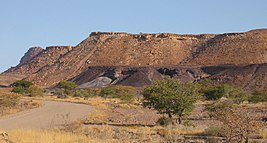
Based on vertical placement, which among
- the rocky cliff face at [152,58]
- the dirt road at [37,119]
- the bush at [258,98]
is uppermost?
the rocky cliff face at [152,58]

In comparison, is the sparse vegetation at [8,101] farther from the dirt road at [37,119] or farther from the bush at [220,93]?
the bush at [220,93]

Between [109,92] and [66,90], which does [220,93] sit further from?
[66,90]

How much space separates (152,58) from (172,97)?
105 metres

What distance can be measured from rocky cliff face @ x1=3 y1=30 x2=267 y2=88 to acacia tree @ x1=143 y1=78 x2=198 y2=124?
70.7 meters

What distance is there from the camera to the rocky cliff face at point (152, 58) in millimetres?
115938

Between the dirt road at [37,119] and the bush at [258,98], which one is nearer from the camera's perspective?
the dirt road at [37,119]

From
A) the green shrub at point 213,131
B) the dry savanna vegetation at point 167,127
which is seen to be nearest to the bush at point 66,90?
the dry savanna vegetation at point 167,127

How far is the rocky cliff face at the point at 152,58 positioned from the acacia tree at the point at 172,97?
70726mm

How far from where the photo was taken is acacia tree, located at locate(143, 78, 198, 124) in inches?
1119

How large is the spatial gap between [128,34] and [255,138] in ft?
447

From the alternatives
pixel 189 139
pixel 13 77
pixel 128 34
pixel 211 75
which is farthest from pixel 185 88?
pixel 13 77

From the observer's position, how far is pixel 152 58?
134 m

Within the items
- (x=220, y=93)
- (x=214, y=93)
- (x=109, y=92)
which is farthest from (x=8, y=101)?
(x=109, y=92)

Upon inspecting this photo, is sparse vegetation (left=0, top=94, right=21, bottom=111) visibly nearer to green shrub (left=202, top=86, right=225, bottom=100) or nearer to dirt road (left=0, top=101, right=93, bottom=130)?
dirt road (left=0, top=101, right=93, bottom=130)
